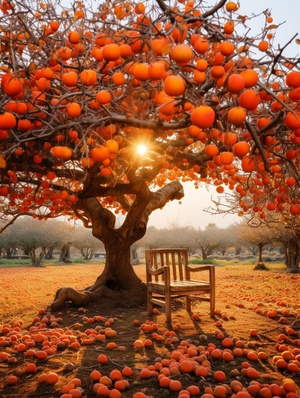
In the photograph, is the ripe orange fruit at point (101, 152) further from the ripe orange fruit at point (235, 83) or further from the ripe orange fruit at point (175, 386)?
the ripe orange fruit at point (175, 386)

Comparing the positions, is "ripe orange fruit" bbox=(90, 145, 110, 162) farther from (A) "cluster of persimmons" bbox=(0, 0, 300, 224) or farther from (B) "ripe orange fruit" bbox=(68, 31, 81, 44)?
(B) "ripe orange fruit" bbox=(68, 31, 81, 44)

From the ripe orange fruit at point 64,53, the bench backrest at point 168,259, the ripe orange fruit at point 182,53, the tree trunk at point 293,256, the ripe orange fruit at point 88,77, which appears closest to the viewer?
the ripe orange fruit at point 182,53

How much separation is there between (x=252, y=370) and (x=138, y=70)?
3.19 meters

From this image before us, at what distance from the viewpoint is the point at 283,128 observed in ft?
10.5

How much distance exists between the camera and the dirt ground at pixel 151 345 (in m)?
3.71

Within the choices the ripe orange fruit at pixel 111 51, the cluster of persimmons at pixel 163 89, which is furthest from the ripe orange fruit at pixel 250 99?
the ripe orange fruit at pixel 111 51

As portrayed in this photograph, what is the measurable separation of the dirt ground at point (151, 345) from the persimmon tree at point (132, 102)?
1204 mm

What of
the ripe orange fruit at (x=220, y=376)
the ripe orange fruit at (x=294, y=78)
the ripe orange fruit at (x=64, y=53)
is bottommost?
the ripe orange fruit at (x=220, y=376)

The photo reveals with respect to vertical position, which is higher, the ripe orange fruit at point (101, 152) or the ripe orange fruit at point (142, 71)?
the ripe orange fruit at point (142, 71)

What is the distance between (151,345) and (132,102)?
3215 mm

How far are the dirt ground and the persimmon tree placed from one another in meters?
1.20

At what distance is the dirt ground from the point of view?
3.71m

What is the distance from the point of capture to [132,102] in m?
4.61

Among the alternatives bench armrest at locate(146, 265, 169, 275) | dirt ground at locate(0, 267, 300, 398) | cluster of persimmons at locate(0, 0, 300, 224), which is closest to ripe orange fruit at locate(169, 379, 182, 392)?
dirt ground at locate(0, 267, 300, 398)
